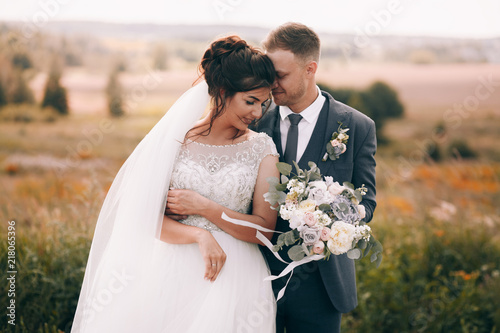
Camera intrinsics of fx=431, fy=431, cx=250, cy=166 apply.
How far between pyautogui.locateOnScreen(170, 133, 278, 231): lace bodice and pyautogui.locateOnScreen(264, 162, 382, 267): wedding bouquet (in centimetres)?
31

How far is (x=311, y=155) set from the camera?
267 centimetres

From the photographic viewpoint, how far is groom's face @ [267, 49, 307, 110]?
8.89 feet

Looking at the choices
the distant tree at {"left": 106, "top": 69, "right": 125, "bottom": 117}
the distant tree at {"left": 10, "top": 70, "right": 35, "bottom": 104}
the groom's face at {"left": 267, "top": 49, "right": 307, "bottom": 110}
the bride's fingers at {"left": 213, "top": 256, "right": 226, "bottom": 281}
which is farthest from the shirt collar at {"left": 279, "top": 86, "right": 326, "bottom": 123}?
the distant tree at {"left": 10, "top": 70, "right": 35, "bottom": 104}

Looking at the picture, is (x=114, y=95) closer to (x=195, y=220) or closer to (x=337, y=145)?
(x=195, y=220)

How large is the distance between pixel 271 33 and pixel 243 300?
5.51 feet

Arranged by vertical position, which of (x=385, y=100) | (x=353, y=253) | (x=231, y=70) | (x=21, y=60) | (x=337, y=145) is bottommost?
(x=353, y=253)

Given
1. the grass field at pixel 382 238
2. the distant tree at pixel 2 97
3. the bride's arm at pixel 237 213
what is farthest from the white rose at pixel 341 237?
the distant tree at pixel 2 97

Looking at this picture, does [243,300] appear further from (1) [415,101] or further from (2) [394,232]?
(1) [415,101]

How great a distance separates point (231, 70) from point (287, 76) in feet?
1.38

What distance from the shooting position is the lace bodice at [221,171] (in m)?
2.53

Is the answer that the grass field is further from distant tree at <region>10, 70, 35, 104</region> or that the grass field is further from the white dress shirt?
the white dress shirt

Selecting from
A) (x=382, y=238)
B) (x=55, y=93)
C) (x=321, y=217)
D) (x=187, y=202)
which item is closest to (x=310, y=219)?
(x=321, y=217)

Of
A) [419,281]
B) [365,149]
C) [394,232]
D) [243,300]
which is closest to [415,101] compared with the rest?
[394,232]

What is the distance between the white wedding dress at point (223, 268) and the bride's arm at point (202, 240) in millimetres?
65
